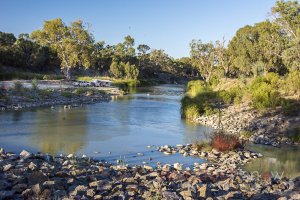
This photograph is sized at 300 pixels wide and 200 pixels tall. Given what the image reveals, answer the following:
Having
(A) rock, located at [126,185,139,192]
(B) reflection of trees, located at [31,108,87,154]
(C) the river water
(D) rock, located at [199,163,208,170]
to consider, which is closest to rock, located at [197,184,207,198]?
(A) rock, located at [126,185,139,192]

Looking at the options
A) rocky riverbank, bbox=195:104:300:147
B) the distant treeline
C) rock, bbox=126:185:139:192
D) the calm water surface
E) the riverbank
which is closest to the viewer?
rock, bbox=126:185:139:192

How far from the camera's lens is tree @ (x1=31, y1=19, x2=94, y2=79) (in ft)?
247

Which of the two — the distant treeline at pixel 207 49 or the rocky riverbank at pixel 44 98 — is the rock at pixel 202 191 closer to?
the rocky riverbank at pixel 44 98

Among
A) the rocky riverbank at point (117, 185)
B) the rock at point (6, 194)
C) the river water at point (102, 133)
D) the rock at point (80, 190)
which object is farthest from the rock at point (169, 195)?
the river water at point (102, 133)

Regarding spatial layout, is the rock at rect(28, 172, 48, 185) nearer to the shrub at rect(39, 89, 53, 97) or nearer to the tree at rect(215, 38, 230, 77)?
the shrub at rect(39, 89, 53, 97)

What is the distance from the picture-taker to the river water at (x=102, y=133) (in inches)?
701

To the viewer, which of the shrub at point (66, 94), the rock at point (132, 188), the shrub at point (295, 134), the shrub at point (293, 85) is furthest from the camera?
the shrub at point (66, 94)

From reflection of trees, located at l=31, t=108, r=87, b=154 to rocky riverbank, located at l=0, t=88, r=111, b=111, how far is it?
4.21 metres

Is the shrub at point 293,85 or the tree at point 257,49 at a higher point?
the tree at point 257,49

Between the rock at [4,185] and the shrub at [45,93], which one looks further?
the shrub at [45,93]

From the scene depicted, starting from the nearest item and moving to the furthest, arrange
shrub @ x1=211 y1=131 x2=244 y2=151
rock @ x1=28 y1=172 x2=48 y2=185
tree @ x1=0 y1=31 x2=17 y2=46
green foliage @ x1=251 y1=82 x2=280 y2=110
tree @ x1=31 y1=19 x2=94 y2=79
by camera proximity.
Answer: rock @ x1=28 y1=172 x2=48 y2=185 → shrub @ x1=211 y1=131 x2=244 y2=151 → green foliage @ x1=251 y1=82 x2=280 y2=110 → tree @ x1=31 y1=19 x2=94 y2=79 → tree @ x1=0 y1=31 x2=17 y2=46

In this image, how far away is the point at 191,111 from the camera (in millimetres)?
32250

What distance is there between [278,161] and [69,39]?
6317cm

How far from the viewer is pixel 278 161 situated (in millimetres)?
17469
